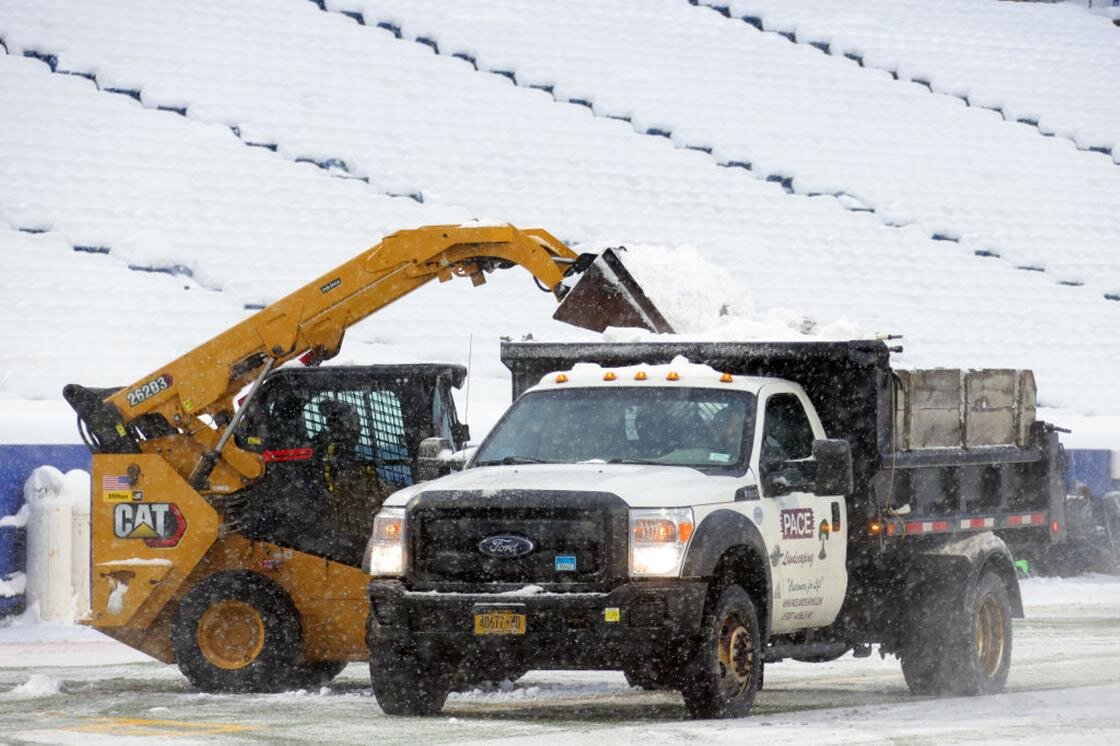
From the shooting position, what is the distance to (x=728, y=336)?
11484 mm

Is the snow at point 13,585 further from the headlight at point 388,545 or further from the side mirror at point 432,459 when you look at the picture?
the headlight at point 388,545

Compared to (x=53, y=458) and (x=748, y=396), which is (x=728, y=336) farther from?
(x=53, y=458)

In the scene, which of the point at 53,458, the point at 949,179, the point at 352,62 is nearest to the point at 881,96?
the point at 949,179

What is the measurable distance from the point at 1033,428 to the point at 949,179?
26532 mm

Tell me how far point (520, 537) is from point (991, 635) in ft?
12.1

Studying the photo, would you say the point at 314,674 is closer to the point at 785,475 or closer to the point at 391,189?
the point at 785,475

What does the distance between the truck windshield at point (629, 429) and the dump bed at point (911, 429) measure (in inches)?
25.3

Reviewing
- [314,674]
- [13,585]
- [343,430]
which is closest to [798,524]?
[343,430]

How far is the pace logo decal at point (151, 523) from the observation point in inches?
490

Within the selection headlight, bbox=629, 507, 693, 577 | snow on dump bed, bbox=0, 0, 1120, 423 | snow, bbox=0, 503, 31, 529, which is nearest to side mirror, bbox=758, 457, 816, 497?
headlight, bbox=629, 507, 693, 577

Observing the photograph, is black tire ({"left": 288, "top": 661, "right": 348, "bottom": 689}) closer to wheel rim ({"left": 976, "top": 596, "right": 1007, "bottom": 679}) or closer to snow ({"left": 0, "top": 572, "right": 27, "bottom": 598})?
wheel rim ({"left": 976, "top": 596, "right": 1007, "bottom": 679})

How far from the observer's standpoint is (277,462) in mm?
12914

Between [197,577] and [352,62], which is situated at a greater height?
[352,62]

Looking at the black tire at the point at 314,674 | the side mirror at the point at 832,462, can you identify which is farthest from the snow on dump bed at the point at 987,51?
the side mirror at the point at 832,462
